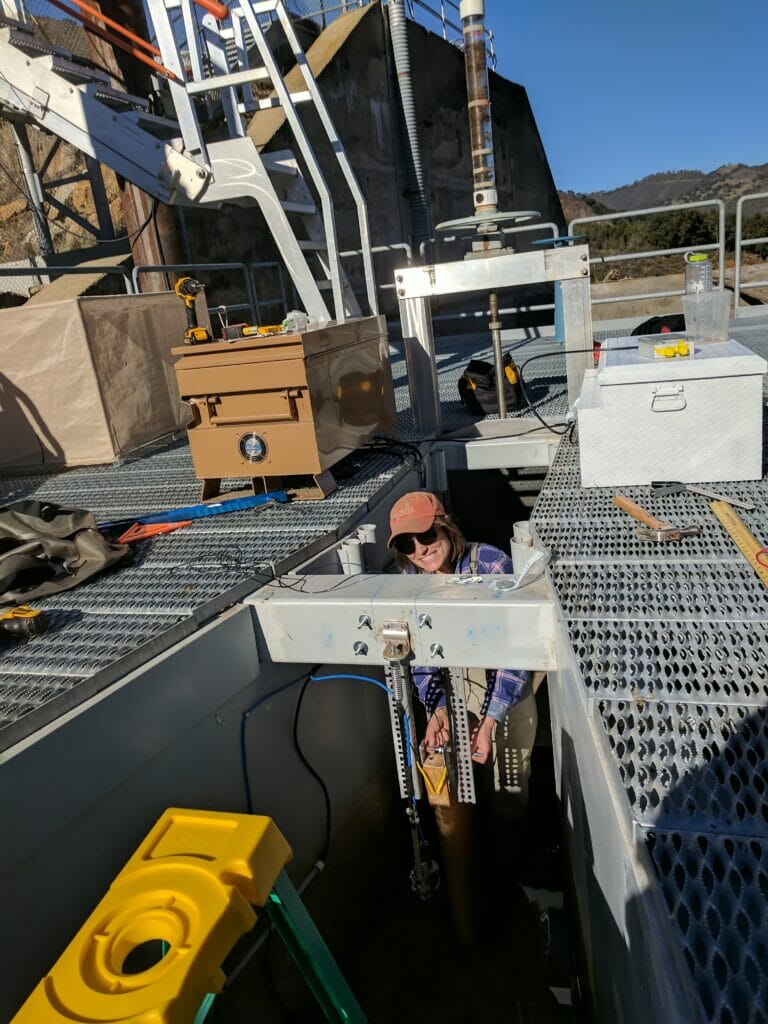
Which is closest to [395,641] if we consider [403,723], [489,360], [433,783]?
[403,723]

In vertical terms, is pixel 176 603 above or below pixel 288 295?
below

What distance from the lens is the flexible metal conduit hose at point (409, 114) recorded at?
10922 mm

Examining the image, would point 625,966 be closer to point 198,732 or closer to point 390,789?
point 198,732

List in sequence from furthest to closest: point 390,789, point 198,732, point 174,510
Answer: point 390,789 → point 174,510 → point 198,732

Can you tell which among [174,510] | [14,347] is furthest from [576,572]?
[14,347]

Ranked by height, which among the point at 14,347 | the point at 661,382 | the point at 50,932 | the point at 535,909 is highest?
the point at 14,347

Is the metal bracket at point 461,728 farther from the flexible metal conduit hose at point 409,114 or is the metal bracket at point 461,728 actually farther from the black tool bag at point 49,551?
the flexible metal conduit hose at point 409,114

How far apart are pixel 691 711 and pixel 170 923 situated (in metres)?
1.24

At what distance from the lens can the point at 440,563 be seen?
3232 mm

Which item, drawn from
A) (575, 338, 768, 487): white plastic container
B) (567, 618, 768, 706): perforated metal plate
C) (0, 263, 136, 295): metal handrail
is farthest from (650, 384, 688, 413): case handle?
(0, 263, 136, 295): metal handrail

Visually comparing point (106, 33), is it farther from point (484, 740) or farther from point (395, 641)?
point (484, 740)

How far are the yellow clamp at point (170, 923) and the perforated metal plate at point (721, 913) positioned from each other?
85 centimetres

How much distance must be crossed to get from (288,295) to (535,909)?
8030 mm

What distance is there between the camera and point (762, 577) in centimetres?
222
